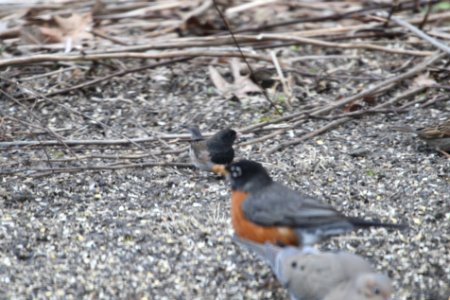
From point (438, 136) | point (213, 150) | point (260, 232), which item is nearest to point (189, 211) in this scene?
point (213, 150)

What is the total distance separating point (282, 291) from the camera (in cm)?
452

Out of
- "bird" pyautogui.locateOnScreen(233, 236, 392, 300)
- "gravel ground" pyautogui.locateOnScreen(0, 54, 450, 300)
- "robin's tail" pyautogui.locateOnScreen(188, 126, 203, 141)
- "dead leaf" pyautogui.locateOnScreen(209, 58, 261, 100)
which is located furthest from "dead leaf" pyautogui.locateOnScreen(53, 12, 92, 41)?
"bird" pyautogui.locateOnScreen(233, 236, 392, 300)

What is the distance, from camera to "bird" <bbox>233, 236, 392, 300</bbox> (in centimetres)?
386

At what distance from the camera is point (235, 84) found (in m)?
7.30

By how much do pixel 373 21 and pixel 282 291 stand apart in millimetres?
4286

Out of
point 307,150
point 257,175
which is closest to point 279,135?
point 307,150

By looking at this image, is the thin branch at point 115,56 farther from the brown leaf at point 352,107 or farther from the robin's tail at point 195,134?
the robin's tail at point 195,134

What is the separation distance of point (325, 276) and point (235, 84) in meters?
→ 3.41

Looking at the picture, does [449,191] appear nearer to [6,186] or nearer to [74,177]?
[74,177]

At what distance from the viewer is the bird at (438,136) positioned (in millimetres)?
5930

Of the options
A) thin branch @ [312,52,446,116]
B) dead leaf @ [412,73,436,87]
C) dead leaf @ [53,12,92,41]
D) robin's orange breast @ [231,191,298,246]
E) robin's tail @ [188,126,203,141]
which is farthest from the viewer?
dead leaf @ [53,12,92,41]

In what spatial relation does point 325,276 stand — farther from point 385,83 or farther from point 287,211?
point 385,83

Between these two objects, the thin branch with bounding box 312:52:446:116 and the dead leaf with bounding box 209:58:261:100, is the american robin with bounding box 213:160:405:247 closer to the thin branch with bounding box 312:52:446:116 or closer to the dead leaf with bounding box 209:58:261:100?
the thin branch with bounding box 312:52:446:116

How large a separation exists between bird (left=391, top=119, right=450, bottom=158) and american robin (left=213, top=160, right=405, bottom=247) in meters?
1.62
